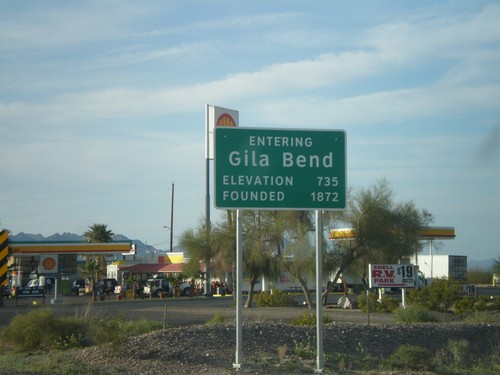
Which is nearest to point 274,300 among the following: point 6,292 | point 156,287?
point 156,287

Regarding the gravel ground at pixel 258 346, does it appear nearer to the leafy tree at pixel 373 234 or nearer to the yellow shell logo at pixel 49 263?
the leafy tree at pixel 373 234

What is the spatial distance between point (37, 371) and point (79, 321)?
456cm

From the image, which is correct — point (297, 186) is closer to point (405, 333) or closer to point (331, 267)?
point (405, 333)

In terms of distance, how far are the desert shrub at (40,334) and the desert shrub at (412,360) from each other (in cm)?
730

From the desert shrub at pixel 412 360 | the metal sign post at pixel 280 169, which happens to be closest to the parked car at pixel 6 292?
the desert shrub at pixel 412 360

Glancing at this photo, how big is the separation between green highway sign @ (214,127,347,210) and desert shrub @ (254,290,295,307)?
29.4 meters

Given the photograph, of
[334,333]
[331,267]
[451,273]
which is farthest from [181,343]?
[451,273]

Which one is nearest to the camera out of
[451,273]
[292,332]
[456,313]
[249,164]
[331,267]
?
[249,164]

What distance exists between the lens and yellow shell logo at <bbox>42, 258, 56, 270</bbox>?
49.7 metres

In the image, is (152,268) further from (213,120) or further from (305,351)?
(305,351)

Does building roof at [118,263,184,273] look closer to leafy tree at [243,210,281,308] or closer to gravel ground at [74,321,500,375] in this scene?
leafy tree at [243,210,281,308]

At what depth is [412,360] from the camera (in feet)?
44.0

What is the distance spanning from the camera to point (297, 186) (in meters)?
12.3

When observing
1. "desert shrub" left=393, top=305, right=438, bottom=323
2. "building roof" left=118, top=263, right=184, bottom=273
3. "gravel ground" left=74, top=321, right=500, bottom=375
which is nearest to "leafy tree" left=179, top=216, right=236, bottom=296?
"desert shrub" left=393, top=305, right=438, bottom=323
